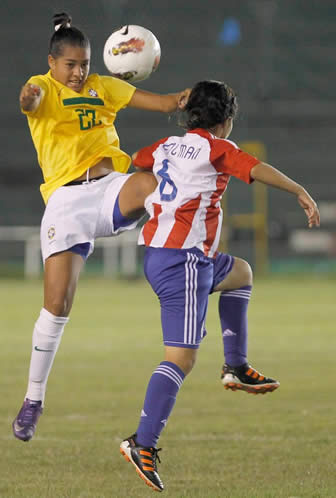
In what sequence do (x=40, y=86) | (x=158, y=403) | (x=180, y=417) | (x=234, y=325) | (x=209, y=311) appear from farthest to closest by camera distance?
(x=209, y=311)
(x=180, y=417)
(x=234, y=325)
(x=40, y=86)
(x=158, y=403)

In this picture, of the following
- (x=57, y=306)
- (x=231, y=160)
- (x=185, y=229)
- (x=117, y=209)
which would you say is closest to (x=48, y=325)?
(x=57, y=306)

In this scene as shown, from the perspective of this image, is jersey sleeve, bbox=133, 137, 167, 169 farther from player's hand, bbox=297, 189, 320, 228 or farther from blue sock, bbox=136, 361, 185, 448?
blue sock, bbox=136, 361, 185, 448

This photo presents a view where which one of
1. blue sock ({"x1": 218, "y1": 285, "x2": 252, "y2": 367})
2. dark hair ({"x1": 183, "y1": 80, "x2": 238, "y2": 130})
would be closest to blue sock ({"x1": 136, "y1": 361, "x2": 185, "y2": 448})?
blue sock ({"x1": 218, "y1": 285, "x2": 252, "y2": 367})

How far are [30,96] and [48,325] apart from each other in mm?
1134

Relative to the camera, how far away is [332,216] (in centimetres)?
2022

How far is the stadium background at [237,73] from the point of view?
21125mm

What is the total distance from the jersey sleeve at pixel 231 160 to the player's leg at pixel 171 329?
1.30ft

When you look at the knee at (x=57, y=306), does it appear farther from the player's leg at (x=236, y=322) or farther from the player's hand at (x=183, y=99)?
the player's hand at (x=183, y=99)

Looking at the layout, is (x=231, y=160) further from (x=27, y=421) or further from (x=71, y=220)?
(x=27, y=421)

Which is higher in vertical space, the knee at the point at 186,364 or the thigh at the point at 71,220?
the thigh at the point at 71,220

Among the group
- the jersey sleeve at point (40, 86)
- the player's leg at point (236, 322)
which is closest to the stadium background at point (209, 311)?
the player's leg at point (236, 322)

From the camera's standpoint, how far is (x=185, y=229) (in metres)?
4.36

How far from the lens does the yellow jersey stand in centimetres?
501

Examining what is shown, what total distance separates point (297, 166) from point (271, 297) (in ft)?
20.8
